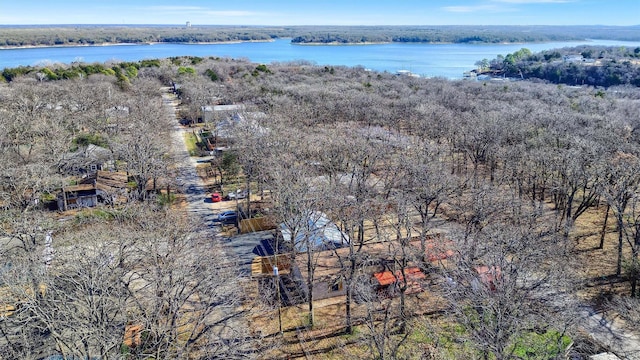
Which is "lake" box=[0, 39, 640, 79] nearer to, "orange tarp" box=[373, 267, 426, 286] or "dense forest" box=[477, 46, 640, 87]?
"dense forest" box=[477, 46, 640, 87]

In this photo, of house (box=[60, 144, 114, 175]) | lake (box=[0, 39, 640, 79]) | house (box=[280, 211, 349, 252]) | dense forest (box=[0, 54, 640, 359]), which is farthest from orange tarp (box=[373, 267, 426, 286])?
lake (box=[0, 39, 640, 79])

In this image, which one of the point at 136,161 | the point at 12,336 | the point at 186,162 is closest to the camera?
the point at 12,336

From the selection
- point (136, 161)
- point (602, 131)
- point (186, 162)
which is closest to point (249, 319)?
point (136, 161)

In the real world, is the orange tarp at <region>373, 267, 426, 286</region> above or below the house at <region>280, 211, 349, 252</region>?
below

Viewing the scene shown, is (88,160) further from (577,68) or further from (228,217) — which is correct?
(577,68)

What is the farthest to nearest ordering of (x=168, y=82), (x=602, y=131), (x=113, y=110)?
1. (x=168, y=82)
2. (x=113, y=110)
3. (x=602, y=131)

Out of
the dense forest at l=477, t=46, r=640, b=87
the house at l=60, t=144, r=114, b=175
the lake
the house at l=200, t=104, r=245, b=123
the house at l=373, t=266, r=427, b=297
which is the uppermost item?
the lake

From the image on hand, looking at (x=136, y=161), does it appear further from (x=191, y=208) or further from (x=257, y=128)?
(x=257, y=128)
